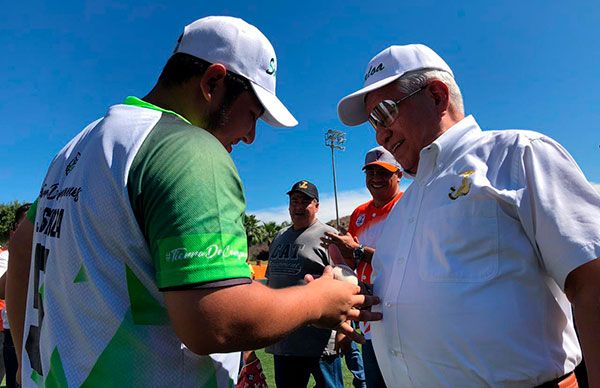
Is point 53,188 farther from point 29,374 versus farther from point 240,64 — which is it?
point 240,64

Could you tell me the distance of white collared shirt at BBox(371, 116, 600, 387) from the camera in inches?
60.0

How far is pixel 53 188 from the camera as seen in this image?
63.2 inches

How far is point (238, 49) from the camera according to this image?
Result: 1.69 m

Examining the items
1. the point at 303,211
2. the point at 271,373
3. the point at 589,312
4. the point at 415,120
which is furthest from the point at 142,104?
the point at 271,373

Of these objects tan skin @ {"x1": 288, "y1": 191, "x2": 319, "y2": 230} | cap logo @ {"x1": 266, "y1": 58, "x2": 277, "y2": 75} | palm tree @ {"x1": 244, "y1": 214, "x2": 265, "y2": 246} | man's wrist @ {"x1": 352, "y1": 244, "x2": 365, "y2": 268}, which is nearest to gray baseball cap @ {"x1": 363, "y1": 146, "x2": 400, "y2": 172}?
tan skin @ {"x1": 288, "y1": 191, "x2": 319, "y2": 230}

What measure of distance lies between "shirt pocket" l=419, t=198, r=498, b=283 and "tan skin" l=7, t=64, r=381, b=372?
34cm

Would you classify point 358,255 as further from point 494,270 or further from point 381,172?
point 494,270

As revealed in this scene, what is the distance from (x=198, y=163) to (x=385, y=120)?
4.43 feet

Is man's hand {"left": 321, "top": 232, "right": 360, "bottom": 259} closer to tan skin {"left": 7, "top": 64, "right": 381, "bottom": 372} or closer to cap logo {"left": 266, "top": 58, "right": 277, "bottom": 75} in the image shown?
tan skin {"left": 7, "top": 64, "right": 381, "bottom": 372}

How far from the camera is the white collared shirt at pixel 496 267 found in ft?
5.00

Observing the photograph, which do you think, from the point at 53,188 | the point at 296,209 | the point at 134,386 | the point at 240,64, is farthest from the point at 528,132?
the point at 296,209

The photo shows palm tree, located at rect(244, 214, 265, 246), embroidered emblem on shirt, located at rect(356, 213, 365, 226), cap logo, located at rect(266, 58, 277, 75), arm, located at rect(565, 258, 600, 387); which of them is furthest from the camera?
palm tree, located at rect(244, 214, 265, 246)

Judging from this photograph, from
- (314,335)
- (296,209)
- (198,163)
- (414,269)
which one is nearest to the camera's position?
(198,163)

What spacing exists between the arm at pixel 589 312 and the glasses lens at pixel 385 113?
44.6 inches
